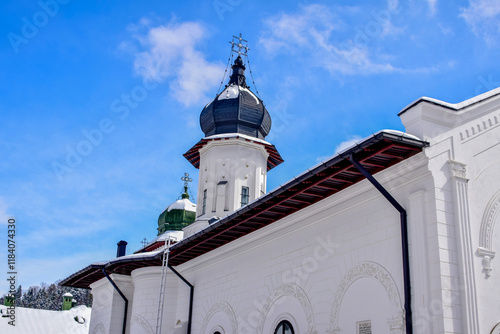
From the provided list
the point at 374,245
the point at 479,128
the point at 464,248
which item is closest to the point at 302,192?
the point at 374,245

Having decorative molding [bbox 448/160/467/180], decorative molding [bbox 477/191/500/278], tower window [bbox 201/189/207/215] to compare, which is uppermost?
tower window [bbox 201/189/207/215]

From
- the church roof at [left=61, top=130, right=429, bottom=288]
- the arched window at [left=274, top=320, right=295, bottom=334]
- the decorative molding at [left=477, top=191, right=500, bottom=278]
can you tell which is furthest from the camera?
the arched window at [left=274, top=320, right=295, bottom=334]

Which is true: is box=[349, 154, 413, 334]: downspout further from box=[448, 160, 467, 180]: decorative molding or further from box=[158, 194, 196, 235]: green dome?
box=[158, 194, 196, 235]: green dome

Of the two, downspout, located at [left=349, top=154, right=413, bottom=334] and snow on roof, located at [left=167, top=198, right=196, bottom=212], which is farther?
snow on roof, located at [left=167, top=198, right=196, bottom=212]

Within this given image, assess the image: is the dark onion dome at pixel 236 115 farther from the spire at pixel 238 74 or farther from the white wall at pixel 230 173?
the white wall at pixel 230 173

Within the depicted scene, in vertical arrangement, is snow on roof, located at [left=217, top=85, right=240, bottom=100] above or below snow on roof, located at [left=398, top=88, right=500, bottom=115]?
above

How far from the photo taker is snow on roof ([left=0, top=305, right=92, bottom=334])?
92.5 feet

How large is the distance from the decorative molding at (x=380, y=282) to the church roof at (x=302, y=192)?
153 centimetres

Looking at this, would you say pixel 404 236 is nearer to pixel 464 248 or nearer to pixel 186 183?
pixel 464 248

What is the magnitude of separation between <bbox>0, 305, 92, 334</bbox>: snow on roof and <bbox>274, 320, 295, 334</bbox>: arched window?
2048 cm

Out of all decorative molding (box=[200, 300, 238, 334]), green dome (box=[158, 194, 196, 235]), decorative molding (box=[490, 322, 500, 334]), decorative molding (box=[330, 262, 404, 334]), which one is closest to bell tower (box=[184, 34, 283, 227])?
decorative molding (box=[200, 300, 238, 334])

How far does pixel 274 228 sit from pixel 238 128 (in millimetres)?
9254

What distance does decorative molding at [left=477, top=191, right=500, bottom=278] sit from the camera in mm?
8375

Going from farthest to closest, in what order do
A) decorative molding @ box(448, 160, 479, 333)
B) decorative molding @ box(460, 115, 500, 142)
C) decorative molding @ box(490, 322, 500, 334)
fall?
decorative molding @ box(460, 115, 500, 142)
decorative molding @ box(490, 322, 500, 334)
decorative molding @ box(448, 160, 479, 333)
